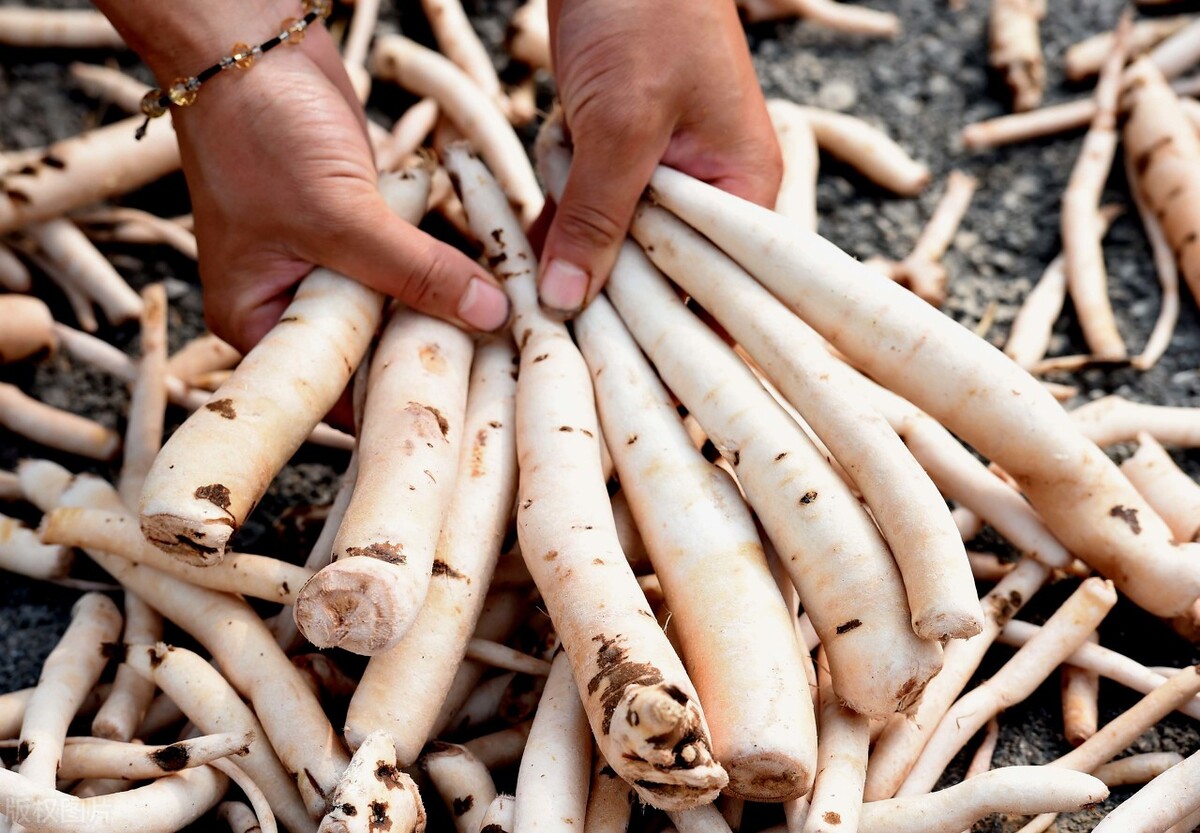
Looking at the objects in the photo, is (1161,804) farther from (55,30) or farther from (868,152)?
(55,30)

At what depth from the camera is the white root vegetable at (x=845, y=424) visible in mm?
1129

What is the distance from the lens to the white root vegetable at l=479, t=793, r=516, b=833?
114cm

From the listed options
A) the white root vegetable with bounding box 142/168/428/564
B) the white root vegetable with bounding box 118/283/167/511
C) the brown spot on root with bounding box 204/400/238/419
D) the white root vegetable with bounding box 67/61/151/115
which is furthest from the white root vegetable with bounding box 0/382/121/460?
the white root vegetable with bounding box 67/61/151/115

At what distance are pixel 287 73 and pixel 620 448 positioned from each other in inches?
29.4

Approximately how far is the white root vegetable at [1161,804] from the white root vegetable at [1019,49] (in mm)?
1671

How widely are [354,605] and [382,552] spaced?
72 mm

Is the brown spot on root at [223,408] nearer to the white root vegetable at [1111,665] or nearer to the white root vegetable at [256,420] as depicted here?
the white root vegetable at [256,420]

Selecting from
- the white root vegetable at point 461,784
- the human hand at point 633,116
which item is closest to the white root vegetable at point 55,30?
the human hand at point 633,116

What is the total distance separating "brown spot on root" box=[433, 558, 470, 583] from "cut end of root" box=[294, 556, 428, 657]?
157 millimetres

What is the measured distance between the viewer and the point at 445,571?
1291mm

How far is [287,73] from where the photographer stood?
1.55 metres

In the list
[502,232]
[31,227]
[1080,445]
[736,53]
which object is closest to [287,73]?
[502,232]

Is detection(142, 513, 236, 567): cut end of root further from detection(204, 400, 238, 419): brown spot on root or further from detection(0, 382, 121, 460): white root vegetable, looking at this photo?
detection(0, 382, 121, 460): white root vegetable

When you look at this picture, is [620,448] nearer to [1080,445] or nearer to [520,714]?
[520,714]
